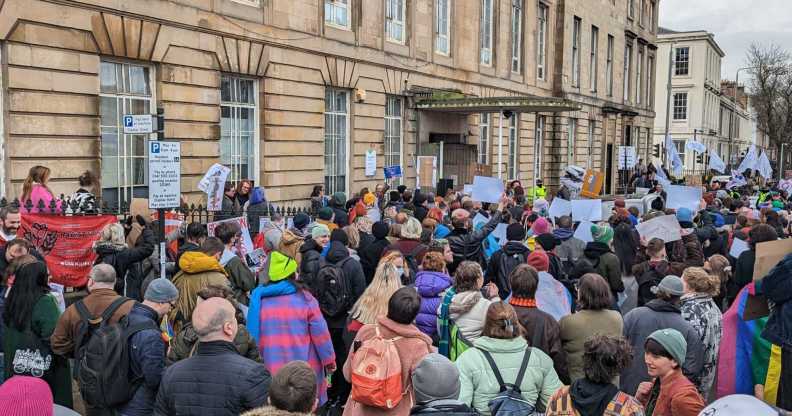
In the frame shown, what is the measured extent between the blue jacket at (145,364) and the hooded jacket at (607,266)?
16.3ft

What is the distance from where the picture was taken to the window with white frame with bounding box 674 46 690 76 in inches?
2827

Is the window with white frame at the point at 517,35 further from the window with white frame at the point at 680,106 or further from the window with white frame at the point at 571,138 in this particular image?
the window with white frame at the point at 680,106

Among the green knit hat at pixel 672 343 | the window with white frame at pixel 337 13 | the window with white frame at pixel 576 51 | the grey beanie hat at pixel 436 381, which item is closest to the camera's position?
the grey beanie hat at pixel 436 381

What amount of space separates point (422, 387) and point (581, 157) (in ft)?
116

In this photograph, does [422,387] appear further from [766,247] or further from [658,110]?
[658,110]

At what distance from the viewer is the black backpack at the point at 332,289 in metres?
6.69

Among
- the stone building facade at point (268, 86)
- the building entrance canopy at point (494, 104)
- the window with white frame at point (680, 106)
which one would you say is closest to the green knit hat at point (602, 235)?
the stone building facade at point (268, 86)

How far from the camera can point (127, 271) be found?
793 cm

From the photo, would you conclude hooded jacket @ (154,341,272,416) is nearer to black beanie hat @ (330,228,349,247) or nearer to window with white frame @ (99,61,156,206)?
black beanie hat @ (330,228,349,247)

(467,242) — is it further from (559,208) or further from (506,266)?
(559,208)

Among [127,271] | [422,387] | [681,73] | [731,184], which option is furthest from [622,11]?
[422,387]

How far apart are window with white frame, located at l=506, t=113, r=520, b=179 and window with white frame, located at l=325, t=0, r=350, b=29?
12866mm

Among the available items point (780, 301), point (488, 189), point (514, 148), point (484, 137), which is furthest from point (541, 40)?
point (780, 301)

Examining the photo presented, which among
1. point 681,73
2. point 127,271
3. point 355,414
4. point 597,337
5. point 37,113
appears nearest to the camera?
point 597,337
